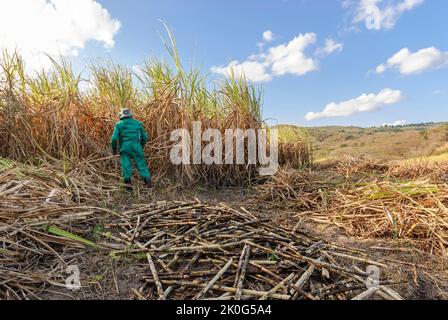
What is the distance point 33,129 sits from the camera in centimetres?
470

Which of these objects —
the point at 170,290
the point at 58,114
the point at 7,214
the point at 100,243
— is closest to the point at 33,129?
the point at 58,114

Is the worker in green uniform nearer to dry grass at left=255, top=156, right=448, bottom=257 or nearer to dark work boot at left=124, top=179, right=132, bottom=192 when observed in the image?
dark work boot at left=124, top=179, right=132, bottom=192

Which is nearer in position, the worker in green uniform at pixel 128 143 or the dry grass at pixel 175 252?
the dry grass at pixel 175 252

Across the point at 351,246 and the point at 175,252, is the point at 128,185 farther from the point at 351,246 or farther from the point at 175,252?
the point at 351,246

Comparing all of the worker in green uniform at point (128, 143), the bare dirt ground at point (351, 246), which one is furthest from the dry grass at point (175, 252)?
the worker in green uniform at point (128, 143)

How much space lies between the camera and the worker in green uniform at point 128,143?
4.38 meters

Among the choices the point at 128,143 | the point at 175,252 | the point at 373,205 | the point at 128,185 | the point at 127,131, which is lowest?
the point at 175,252

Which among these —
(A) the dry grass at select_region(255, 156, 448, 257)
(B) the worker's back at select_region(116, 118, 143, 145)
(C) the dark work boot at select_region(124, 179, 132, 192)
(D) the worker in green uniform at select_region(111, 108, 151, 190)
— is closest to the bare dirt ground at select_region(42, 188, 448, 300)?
(A) the dry grass at select_region(255, 156, 448, 257)

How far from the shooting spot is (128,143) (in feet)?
14.3

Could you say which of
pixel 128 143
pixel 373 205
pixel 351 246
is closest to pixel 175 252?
pixel 351 246

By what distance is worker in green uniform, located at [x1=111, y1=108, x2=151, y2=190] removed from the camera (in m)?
4.38

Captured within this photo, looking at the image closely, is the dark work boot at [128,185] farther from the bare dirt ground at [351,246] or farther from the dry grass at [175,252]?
the bare dirt ground at [351,246]

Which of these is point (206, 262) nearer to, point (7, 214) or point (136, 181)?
point (7, 214)
